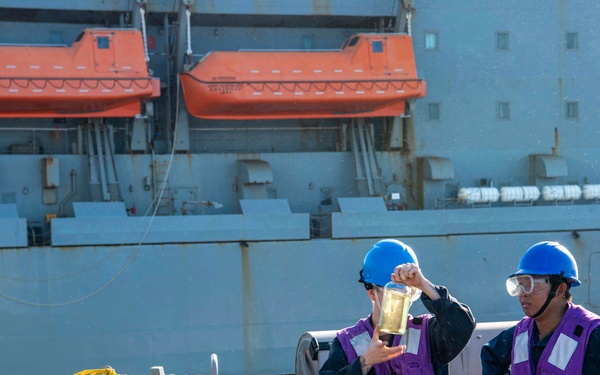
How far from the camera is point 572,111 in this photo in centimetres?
1499

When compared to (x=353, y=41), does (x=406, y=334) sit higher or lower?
lower

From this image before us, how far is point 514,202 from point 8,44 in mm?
7707

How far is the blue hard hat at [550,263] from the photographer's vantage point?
12.4ft

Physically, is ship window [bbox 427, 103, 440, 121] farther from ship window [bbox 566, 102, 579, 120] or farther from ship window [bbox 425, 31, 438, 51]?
ship window [bbox 566, 102, 579, 120]

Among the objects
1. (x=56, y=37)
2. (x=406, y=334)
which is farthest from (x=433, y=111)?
(x=406, y=334)

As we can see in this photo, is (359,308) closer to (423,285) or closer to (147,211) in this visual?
(147,211)

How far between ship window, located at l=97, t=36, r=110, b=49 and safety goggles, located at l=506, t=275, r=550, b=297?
961cm

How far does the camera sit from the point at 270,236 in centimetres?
1237

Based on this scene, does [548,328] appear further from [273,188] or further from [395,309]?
[273,188]

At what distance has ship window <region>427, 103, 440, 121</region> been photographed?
14352 millimetres

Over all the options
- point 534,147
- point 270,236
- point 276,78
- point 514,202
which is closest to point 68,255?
point 270,236

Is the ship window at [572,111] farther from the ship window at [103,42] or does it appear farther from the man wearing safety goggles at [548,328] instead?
the man wearing safety goggles at [548,328]

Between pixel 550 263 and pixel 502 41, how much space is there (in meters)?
11.4

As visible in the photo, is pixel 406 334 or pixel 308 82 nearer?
pixel 406 334
